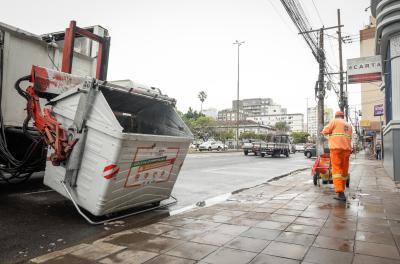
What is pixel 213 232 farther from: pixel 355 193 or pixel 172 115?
pixel 355 193

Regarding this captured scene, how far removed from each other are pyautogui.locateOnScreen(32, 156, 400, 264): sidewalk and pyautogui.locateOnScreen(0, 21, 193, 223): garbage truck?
660mm

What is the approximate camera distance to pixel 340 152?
6.59m

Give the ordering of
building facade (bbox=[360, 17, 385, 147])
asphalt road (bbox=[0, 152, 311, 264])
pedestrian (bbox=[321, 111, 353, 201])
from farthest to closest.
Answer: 1. building facade (bbox=[360, 17, 385, 147])
2. pedestrian (bbox=[321, 111, 353, 201])
3. asphalt road (bbox=[0, 152, 311, 264])

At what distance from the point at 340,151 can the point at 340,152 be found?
29 millimetres

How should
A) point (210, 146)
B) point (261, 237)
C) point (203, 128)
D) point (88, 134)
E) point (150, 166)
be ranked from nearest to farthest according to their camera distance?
point (261, 237) → point (88, 134) → point (150, 166) → point (210, 146) → point (203, 128)

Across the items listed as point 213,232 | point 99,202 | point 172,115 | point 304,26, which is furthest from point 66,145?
point 304,26

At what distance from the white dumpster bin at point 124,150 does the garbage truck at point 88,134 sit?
0.04ft

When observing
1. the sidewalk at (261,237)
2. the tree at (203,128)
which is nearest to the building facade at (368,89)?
the tree at (203,128)

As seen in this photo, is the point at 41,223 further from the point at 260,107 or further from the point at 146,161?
the point at 260,107

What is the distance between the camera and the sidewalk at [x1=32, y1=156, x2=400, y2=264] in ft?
11.0

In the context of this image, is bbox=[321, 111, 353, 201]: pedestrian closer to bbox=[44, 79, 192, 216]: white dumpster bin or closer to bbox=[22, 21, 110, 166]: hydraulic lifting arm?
bbox=[44, 79, 192, 216]: white dumpster bin

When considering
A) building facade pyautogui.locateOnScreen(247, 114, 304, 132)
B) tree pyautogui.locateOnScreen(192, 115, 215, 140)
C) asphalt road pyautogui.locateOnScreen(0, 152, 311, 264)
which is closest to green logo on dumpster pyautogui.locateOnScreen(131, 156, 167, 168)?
asphalt road pyautogui.locateOnScreen(0, 152, 311, 264)

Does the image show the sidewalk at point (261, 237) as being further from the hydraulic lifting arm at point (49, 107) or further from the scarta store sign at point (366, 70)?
the scarta store sign at point (366, 70)

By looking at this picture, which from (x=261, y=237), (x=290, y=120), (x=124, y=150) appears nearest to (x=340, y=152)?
(x=261, y=237)
